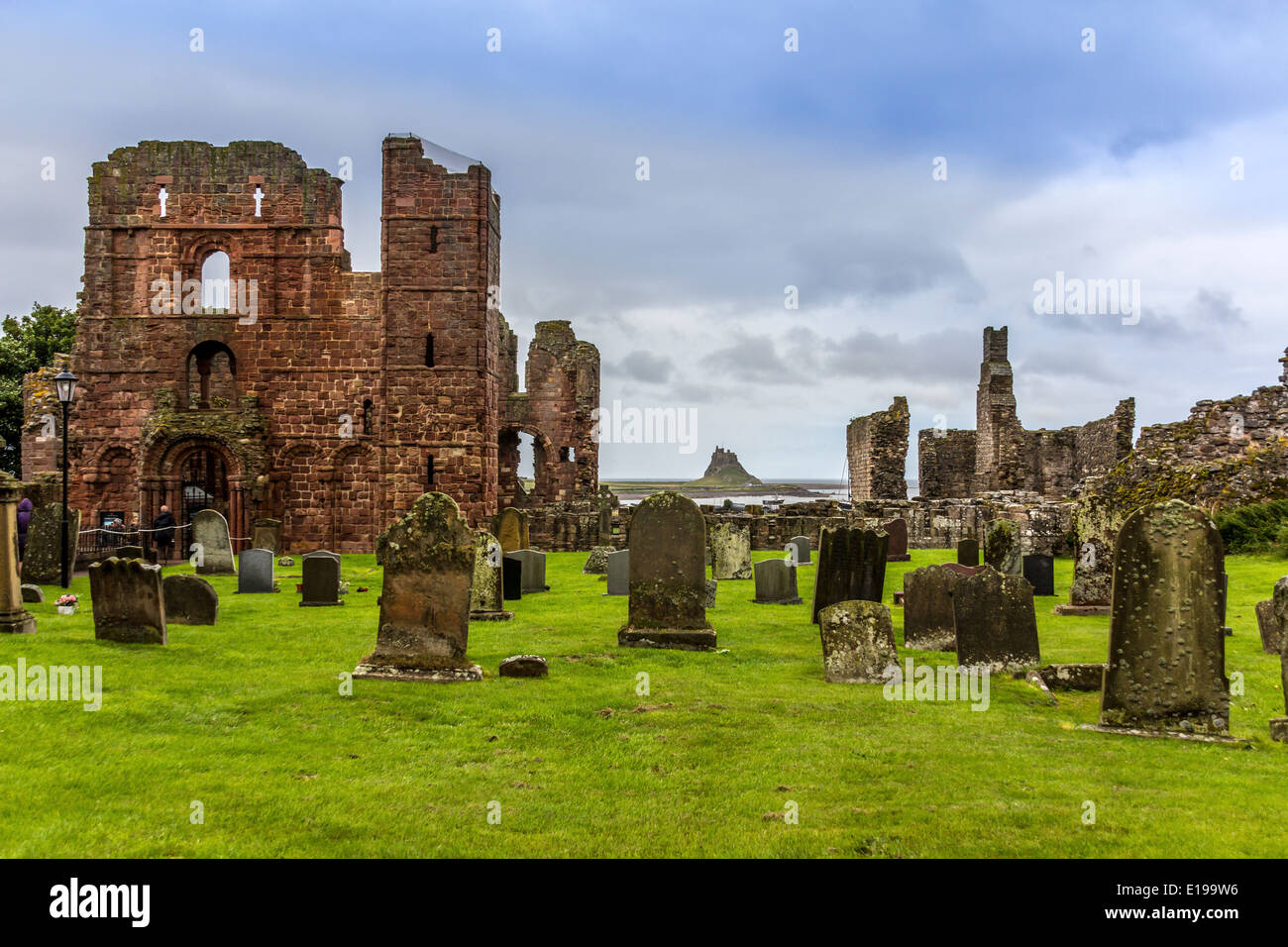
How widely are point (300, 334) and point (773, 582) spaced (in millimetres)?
18711

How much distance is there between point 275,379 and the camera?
27906 millimetres

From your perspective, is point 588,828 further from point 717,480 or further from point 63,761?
point 717,480

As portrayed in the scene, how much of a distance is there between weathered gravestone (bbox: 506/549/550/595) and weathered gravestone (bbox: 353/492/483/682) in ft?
25.6

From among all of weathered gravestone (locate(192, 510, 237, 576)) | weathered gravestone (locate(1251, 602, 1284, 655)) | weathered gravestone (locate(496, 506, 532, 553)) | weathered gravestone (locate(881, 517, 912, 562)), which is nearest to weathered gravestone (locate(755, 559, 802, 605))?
weathered gravestone (locate(1251, 602, 1284, 655))

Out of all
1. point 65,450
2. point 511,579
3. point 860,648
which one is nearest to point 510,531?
point 511,579

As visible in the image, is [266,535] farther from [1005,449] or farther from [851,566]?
[1005,449]

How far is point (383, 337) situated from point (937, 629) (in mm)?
20401

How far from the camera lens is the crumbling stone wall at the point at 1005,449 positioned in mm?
35531

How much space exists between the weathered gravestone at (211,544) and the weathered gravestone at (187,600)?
748 cm

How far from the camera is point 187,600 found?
1245 centimetres

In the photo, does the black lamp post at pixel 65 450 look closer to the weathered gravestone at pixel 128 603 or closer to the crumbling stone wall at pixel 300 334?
the weathered gravestone at pixel 128 603

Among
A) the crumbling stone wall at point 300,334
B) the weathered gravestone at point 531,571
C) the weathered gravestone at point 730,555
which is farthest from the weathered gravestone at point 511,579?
the crumbling stone wall at point 300,334

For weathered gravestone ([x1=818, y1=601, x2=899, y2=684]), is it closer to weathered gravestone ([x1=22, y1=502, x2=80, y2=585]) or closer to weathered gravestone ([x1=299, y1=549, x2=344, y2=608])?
weathered gravestone ([x1=299, y1=549, x2=344, y2=608])

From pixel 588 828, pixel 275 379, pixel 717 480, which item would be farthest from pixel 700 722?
pixel 717 480
